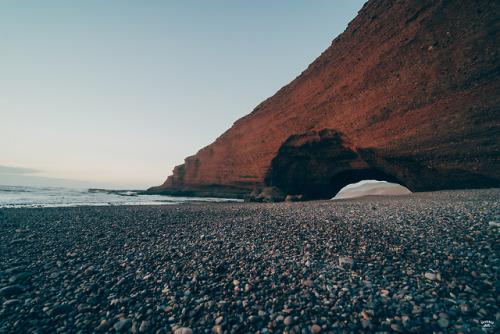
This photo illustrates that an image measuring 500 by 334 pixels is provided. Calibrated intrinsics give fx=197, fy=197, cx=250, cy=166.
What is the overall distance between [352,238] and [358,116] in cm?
1606

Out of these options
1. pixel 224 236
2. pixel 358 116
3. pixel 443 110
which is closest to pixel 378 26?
pixel 358 116

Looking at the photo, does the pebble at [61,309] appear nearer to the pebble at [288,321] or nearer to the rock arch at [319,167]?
the pebble at [288,321]

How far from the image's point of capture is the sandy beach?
2.41 m

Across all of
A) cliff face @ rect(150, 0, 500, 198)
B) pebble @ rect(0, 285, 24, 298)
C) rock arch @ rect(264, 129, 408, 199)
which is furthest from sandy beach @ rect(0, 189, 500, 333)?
rock arch @ rect(264, 129, 408, 199)

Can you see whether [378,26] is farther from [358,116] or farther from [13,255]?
[13,255]

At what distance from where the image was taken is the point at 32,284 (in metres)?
3.62

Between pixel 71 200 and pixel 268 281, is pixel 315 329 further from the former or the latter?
pixel 71 200

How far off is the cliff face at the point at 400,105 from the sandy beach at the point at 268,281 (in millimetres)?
9671

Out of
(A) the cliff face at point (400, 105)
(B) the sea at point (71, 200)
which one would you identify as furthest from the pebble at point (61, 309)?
(B) the sea at point (71, 200)

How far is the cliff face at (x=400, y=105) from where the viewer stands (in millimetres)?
11758

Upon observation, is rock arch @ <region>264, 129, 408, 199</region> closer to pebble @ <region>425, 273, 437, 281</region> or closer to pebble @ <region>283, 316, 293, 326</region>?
pebble @ <region>425, 273, 437, 281</region>

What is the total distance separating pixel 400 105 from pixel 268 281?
17.5 meters

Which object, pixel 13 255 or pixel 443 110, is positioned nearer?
pixel 13 255

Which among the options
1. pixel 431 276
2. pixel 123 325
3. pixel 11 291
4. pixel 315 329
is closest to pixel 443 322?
pixel 431 276
